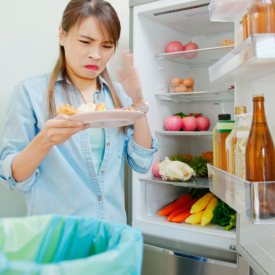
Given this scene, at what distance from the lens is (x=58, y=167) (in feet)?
3.11

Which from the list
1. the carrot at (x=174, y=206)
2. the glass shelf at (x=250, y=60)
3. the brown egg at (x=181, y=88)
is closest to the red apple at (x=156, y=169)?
the carrot at (x=174, y=206)

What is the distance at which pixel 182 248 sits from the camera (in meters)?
1.46

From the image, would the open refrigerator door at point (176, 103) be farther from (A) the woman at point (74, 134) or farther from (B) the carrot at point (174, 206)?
(A) the woman at point (74, 134)

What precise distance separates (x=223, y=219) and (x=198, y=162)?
36 cm

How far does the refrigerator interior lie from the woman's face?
0.65 metres

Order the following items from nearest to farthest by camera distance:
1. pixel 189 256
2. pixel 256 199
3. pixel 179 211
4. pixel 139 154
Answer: pixel 256 199 → pixel 139 154 → pixel 189 256 → pixel 179 211

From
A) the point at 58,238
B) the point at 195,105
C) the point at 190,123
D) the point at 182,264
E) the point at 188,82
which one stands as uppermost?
the point at 188,82

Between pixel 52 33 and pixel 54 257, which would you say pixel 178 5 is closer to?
pixel 52 33

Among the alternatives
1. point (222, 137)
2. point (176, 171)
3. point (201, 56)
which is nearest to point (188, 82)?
point (201, 56)

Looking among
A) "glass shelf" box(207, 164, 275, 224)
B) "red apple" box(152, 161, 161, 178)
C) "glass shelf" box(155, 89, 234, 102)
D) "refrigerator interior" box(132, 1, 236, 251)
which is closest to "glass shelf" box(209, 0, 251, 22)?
"refrigerator interior" box(132, 1, 236, 251)

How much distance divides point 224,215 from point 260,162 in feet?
2.84

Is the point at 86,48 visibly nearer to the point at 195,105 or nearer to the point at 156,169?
the point at 156,169

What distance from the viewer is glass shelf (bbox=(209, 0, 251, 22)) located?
0.91m

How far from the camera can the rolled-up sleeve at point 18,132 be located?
0.86 m
